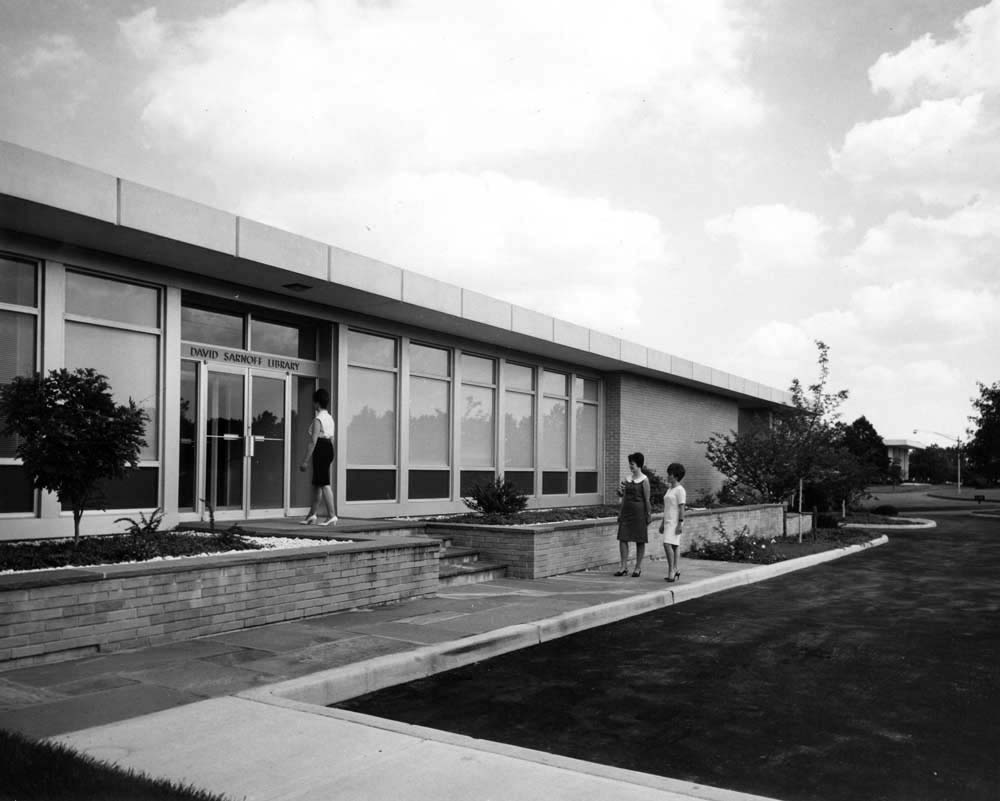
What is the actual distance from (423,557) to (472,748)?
589 centimetres

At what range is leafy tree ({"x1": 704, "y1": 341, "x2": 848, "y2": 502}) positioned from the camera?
23.4 m

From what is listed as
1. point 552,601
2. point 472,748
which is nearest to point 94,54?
point 552,601

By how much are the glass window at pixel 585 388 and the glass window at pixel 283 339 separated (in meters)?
9.28

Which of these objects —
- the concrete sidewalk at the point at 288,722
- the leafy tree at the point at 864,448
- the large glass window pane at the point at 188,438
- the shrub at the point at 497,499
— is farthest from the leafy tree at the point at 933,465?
the concrete sidewalk at the point at 288,722

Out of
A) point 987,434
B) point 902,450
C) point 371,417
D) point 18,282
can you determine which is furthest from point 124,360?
point 902,450

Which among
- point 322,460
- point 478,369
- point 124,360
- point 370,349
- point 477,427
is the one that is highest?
point 370,349

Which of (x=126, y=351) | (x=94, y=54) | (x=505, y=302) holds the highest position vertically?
(x=94, y=54)

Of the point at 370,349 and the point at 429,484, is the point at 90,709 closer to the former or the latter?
the point at 370,349

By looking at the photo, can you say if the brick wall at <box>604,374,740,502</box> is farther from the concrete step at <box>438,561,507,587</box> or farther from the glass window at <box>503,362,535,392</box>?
the concrete step at <box>438,561,507,587</box>

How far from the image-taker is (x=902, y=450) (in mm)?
140500

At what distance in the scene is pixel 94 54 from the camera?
51.6 feet

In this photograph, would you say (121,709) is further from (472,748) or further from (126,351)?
(126,351)

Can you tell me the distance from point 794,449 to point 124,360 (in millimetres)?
16323

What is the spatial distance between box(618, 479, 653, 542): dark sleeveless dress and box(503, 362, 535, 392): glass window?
26.9ft
